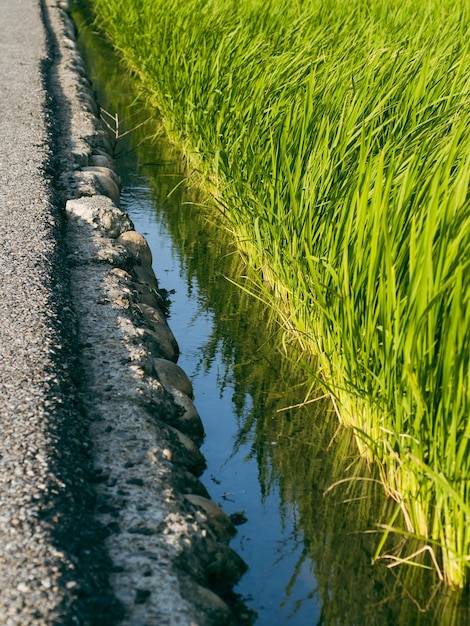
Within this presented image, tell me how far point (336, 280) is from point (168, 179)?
3048mm

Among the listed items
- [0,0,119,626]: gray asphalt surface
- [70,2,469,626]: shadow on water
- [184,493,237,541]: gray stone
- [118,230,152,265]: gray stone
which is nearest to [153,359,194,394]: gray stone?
[70,2,469,626]: shadow on water

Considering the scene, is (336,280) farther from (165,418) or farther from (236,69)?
(236,69)

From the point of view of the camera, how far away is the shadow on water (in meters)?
2.06

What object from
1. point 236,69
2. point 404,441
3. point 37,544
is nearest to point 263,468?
point 404,441

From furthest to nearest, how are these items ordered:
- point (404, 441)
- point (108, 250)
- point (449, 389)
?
point (108, 250) → point (404, 441) → point (449, 389)

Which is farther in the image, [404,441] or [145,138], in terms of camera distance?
[145,138]

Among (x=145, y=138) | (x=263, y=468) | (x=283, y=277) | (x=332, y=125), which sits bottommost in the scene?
(x=145, y=138)

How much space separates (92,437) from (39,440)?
0.70 feet

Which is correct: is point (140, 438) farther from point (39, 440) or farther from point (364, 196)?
point (364, 196)

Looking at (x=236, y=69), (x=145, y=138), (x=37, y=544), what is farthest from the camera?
(x=145, y=138)

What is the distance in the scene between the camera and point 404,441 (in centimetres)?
218

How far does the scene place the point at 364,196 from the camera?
7.83 ft

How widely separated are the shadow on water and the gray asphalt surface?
0.47 meters

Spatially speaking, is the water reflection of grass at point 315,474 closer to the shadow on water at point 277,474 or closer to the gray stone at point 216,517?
the shadow on water at point 277,474
